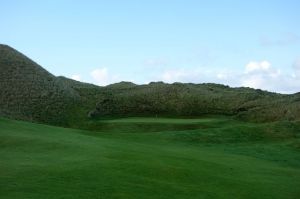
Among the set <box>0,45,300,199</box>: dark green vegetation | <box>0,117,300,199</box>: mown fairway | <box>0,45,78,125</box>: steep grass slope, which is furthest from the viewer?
<box>0,45,78,125</box>: steep grass slope

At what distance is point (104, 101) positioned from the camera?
47562mm

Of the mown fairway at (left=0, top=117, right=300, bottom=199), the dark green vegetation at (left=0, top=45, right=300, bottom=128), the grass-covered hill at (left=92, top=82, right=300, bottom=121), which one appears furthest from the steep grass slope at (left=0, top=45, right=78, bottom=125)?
the mown fairway at (left=0, top=117, right=300, bottom=199)

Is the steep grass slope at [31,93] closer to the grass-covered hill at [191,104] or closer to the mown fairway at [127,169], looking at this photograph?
the grass-covered hill at [191,104]

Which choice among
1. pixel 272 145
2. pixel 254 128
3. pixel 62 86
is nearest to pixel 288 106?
pixel 254 128

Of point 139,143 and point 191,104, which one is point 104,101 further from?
point 139,143

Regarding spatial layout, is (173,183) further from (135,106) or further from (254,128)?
(135,106)

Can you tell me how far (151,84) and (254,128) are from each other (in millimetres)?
22742

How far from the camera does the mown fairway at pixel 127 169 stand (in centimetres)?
1470

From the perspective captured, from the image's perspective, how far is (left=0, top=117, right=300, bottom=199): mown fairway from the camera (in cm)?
1470

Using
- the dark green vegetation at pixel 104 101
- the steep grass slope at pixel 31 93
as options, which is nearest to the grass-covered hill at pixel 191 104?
the dark green vegetation at pixel 104 101

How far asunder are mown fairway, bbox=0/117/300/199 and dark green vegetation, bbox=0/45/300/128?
15783 mm

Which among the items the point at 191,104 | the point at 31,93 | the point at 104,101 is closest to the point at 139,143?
the point at 104,101

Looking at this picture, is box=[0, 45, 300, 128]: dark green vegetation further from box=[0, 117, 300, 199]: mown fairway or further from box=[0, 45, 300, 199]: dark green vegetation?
box=[0, 117, 300, 199]: mown fairway

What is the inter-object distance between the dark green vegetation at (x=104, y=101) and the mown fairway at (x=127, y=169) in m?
15.8
